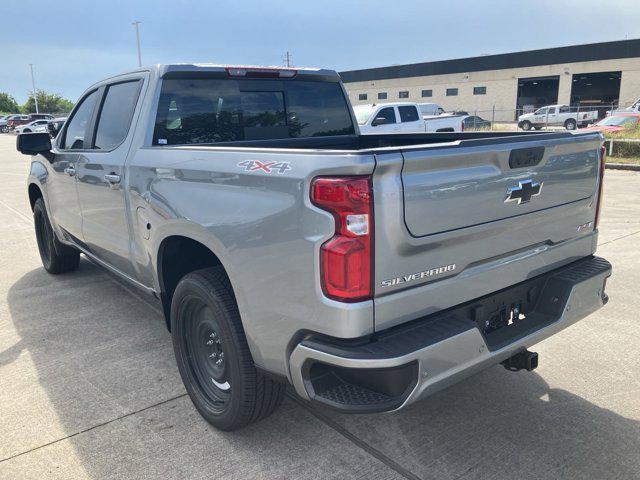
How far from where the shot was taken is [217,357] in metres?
3.15

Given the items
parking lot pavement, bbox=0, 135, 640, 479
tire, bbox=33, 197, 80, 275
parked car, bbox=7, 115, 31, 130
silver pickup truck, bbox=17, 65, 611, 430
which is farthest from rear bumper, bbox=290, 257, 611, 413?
parked car, bbox=7, 115, 31, 130

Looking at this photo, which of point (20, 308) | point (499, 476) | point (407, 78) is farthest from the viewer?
point (407, 78)

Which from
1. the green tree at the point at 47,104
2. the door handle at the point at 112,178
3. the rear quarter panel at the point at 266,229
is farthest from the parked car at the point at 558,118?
the green tree at the point at 47,104

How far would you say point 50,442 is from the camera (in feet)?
9.89

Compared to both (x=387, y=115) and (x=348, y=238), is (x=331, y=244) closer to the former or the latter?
(x=348, y=238)

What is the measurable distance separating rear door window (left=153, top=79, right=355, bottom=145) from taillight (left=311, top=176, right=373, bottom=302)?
5.99ft

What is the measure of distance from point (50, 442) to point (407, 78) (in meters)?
57.9

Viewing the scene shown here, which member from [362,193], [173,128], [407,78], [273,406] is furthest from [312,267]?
[407,78]

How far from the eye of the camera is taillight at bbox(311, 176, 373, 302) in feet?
6.90

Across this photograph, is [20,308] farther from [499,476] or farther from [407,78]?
[407,78]

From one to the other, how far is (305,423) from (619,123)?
2415cm

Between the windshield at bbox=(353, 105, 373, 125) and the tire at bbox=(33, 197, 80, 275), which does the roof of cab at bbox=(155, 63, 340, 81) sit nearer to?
the tire at bbox=(33, 197, 80, 275)

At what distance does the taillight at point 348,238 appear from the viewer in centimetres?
210

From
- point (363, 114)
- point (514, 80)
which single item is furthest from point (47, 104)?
point (363, 114)
